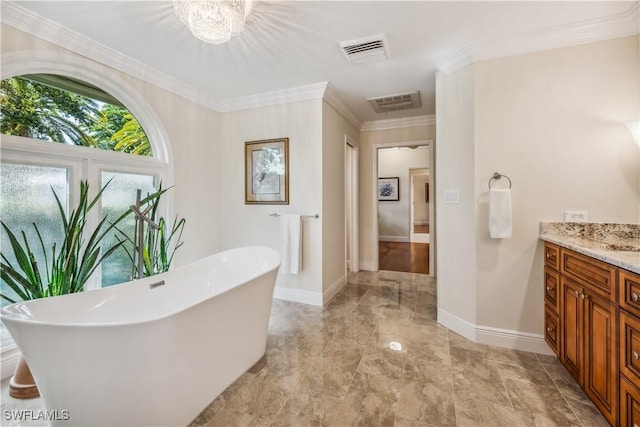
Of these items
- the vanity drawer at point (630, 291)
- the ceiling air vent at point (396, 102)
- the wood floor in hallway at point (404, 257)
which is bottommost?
Result: the wood floor in hallway at point (404, 257)

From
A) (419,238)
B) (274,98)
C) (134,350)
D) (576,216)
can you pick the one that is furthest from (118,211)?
(419,238)

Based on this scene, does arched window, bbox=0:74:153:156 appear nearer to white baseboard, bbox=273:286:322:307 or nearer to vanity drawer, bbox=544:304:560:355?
white baseboard, bbox=273:286:322:307

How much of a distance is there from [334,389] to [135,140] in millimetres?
2853

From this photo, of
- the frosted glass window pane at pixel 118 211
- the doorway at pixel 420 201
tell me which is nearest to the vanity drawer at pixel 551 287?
the frosted glass window pane at pixel 118 211

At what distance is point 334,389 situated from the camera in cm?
173

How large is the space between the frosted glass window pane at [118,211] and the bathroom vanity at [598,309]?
326 centimetres

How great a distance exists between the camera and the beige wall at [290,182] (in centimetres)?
316

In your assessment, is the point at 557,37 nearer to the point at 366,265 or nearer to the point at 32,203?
the point at 366,265

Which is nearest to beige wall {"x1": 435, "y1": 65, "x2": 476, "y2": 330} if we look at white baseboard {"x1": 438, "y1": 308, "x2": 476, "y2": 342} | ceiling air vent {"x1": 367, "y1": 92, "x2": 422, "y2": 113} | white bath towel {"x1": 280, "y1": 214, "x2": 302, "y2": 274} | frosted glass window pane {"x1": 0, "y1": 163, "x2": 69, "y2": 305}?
white baseboard {"x1": 438, "y1": 308, "x2": 476, "y2": 342}

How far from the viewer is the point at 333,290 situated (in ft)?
11.3

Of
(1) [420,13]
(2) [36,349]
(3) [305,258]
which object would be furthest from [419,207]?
(2) [36,349]

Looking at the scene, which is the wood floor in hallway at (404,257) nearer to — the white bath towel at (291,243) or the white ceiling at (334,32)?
the white bath towel at (291,243)

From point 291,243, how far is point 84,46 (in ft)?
8.16

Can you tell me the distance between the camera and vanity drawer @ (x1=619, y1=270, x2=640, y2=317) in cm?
116
